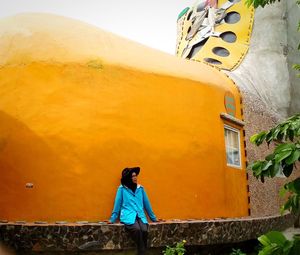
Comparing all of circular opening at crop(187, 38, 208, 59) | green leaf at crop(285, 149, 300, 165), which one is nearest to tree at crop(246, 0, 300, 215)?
green leaf at crop(285, 149, 300, 165)

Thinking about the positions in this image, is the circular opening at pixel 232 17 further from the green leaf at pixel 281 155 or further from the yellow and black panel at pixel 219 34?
the green leaf at pixel 281 155

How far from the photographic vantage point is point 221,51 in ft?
38.6

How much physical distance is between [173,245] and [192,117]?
7.38 ft

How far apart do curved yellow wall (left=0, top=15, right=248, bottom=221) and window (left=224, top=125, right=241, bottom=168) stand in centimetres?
51

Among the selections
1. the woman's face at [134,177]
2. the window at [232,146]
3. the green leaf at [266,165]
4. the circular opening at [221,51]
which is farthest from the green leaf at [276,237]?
the circular opening at [221,51]

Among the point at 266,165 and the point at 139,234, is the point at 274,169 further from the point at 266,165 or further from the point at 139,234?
the point at 139,234

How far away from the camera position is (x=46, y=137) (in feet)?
18.5

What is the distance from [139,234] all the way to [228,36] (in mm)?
8910

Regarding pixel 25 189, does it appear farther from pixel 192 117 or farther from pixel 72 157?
pixel 192 117

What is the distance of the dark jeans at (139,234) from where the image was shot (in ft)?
17.0

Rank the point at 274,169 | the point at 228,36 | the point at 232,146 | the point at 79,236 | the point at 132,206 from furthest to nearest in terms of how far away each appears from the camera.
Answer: the point at 228,36 < the point at 232,146 < the point at 132,206 < the point at 79,236 < the point at 274,169

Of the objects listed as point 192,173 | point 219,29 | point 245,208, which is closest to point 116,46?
point 192,173

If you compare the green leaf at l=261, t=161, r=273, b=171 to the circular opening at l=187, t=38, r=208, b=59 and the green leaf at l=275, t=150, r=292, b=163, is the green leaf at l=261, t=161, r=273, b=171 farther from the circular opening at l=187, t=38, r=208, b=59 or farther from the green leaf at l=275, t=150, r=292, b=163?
the circular opening at l=187, t=38, r=208, b=59

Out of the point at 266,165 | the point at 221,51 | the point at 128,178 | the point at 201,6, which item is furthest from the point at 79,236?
the point at 201,6
